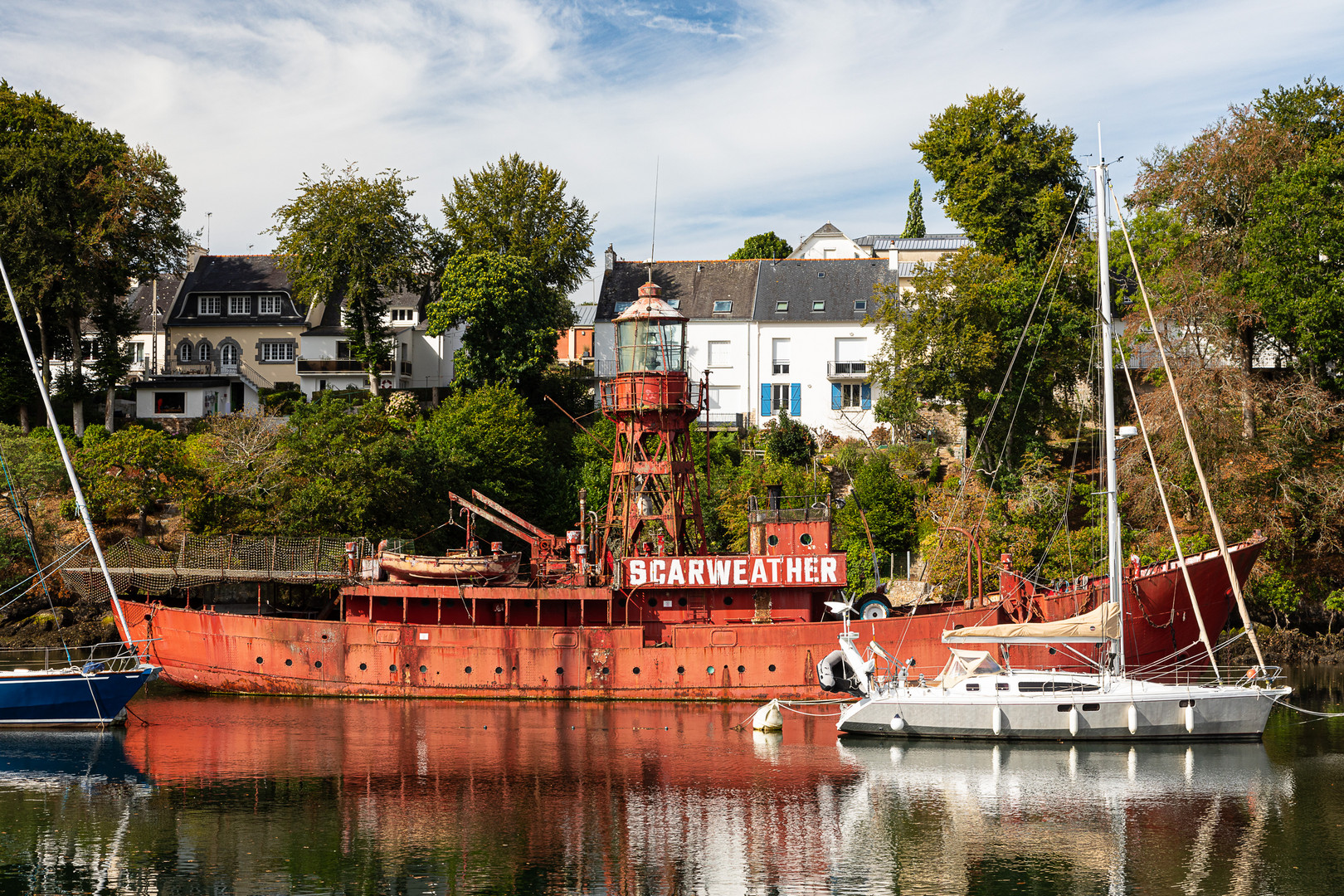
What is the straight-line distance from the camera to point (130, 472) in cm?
5094

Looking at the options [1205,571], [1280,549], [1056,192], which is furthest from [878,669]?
[1056,192]

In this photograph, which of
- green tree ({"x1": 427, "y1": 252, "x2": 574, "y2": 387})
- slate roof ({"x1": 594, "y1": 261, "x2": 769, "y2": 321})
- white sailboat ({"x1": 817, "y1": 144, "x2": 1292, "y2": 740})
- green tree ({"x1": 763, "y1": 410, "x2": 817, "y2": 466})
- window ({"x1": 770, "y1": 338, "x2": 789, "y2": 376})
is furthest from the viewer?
slate roof ({"x1": 594, "y1": 261, "x2": 769, "y2": 321})

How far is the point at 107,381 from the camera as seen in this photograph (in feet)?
201

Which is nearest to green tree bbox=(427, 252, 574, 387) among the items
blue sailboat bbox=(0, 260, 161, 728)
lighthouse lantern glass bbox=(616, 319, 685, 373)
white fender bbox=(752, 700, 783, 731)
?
lighthouse lantern glass bbox=(616, 319, 685, 373)

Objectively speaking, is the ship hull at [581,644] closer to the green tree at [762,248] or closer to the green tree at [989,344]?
the green tree at [989,344]

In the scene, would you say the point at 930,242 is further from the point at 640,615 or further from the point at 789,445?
the point at 640,615

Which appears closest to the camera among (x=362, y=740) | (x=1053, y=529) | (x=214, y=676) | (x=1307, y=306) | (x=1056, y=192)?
(x=362, y=740)

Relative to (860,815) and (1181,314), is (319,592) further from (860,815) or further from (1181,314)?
(1181,314)

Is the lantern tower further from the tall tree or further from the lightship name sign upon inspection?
the tall tree

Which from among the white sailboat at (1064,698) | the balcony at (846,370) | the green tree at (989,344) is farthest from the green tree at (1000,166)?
the white sailboat at (1064,698)

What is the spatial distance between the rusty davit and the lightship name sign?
2.1 inches

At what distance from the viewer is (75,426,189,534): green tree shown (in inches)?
1967

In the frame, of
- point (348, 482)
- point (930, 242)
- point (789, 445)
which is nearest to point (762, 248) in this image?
point (930, 242)

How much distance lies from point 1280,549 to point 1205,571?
13.7 m
